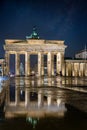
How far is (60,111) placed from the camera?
14.1 metres

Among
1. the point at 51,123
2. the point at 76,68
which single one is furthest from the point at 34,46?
the point at 51,123

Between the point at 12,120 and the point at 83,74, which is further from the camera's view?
the point at 83,74

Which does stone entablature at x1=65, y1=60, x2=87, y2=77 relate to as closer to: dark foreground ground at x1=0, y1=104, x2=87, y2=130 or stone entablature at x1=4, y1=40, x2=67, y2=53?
stone entablature at x1=4, y1=40, x2=67, y2=53

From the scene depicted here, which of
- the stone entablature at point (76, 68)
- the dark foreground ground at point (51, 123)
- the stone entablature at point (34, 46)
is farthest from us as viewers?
the stone entablature at point (76, 68)

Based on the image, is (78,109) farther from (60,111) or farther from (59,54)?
(59,54)

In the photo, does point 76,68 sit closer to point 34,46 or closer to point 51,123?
point 34,46

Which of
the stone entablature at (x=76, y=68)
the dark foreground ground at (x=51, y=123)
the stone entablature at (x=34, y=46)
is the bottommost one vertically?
the dark foreground ground at (x=51, y=123)

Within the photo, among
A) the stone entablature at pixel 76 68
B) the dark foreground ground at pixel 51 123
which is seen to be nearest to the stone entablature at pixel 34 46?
the stone entablature at pixel 76 68

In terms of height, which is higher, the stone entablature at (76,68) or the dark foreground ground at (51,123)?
the stone entablature at (76,68)

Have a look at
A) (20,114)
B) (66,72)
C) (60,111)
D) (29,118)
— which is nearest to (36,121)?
(29,118)

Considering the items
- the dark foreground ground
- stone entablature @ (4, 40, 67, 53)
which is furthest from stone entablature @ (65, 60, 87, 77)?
the dark foreground ground

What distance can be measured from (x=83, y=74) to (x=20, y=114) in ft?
344

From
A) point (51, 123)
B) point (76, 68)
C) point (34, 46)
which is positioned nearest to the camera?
point (51, 123)

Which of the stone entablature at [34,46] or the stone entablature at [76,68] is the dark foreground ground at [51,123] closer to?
the stone entablature at [34,46]
